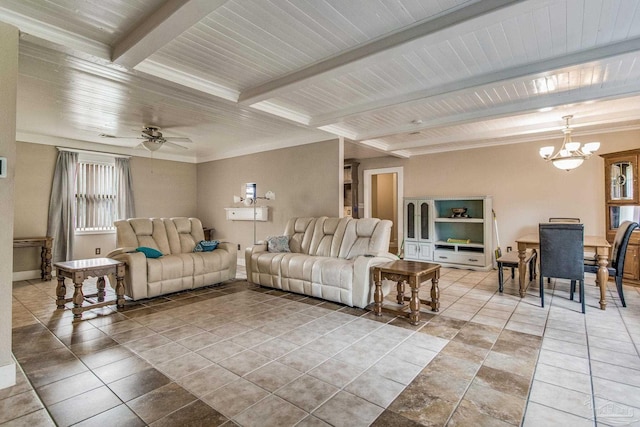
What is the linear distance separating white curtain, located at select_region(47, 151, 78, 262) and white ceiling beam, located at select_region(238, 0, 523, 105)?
422 cm

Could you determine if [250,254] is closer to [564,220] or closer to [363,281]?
[363,281]

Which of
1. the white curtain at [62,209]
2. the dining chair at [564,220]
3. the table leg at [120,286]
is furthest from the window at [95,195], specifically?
the dining chair at [564,220]

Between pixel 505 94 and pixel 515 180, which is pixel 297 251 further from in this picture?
pixel 515 180

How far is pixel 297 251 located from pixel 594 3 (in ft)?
13.3

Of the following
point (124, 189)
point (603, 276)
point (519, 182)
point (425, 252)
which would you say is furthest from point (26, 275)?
point (519, 182)

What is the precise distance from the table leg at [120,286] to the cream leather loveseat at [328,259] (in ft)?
5.51

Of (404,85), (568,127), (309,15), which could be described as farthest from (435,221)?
(309,15)

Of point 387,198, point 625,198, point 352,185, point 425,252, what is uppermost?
point 352,185

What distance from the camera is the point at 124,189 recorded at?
256 inches

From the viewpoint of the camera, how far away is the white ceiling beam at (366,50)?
2.08m

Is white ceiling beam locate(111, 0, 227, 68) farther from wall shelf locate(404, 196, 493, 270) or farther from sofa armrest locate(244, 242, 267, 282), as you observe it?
wall shelf locate(404, 196, 493, 270)

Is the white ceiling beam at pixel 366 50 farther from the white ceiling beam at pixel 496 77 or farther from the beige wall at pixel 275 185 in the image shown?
the beige wall at pixel 275 185

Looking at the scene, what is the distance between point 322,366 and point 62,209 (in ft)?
19.2

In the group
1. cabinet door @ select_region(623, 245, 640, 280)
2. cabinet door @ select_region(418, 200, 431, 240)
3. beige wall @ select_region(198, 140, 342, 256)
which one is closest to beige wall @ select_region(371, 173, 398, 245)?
cabinet door @ select_region(418, 200, 431, 240)
